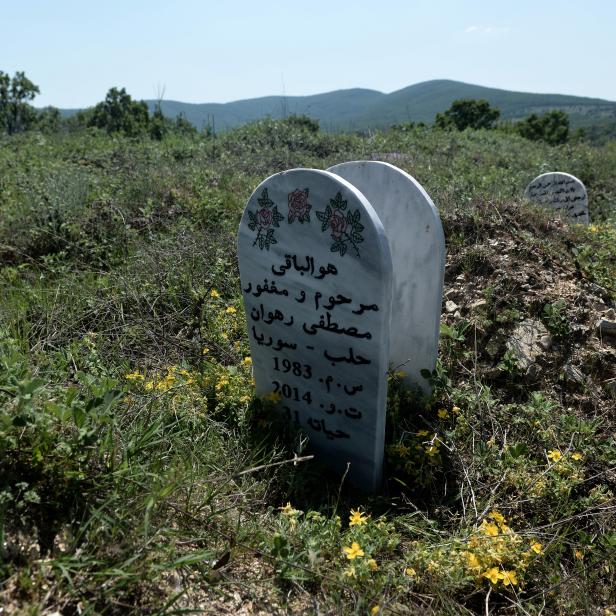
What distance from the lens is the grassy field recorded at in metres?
1.76

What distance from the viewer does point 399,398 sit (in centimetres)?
316

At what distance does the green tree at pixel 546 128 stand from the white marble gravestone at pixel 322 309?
1264 inches

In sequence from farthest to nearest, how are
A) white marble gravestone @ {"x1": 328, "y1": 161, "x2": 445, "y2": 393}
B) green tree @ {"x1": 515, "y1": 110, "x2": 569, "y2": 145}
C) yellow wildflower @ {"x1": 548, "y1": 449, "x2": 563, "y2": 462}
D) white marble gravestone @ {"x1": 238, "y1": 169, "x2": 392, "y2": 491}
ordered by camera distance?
green tree @ {"x1": 515, "y1": 110, "x2": 569, "y2": 145} → white marble gravestone @ {"x1": 328, "y1": 161, "x2": 445, "y2": 393} → yellow wildflower @ {"x1": 548, "y1": 449, "x2": 563, "y2": 462} → white marble gravestone @ {"x1": 238, "y1": 169, "x2": 392, "y2": 491}

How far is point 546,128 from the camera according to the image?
40844mm

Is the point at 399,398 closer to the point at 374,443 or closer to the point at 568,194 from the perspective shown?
the point at 374,443

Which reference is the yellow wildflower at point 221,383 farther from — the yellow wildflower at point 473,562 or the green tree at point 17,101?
the green tree at point 17,101

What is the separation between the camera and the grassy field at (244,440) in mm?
1763

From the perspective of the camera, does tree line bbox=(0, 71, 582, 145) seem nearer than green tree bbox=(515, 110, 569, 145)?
No

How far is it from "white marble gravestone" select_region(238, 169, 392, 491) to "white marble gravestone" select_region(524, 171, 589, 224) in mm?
4451

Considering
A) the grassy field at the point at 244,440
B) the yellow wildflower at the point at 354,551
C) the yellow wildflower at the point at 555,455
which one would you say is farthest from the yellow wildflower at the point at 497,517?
the yellow wildflower at the point at 354,551

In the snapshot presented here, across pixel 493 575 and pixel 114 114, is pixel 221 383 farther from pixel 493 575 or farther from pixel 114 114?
pixel 114 114

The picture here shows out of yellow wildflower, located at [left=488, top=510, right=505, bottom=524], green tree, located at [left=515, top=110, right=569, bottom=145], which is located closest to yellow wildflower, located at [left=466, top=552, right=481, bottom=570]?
yellow wildflower, located at [left=488, top=510, right=505, bottom=524]

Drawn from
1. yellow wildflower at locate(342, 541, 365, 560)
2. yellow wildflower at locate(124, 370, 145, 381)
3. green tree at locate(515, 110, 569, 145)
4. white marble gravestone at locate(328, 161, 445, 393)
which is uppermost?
green tree at locate(515, 110, 569, 145)

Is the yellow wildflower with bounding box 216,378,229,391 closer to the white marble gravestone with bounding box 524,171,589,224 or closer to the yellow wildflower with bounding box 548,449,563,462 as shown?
the yellow wildflower with bounding box 548,449,563,462
